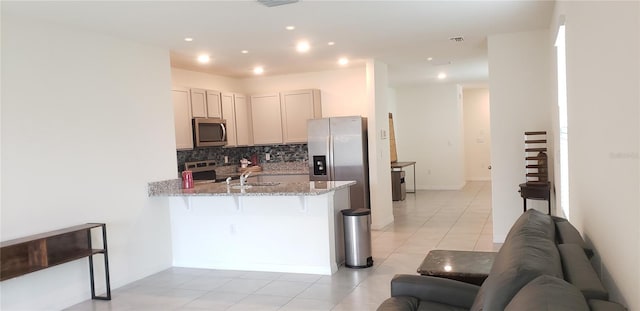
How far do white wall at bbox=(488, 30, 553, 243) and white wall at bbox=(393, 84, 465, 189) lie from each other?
5803mm

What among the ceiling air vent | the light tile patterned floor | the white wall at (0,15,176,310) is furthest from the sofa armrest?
the white wall at (0,15,176,310)

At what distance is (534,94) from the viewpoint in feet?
18.1

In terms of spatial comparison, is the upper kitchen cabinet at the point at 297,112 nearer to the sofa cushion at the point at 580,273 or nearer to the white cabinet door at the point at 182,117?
the white cabinet door at the point at 182,117

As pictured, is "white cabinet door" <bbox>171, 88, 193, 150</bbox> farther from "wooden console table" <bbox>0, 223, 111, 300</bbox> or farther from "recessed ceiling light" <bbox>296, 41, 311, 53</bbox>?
"wooden console table" <bbox>0, 223, 111, 300</bbox>

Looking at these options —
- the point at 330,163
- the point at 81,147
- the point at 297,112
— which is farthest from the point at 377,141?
the point at 81,147

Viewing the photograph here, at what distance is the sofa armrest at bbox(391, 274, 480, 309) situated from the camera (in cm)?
258

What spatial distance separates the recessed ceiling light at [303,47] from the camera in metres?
5.44

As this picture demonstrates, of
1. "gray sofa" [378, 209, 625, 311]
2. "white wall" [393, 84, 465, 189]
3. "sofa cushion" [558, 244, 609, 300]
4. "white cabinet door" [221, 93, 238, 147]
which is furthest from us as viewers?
"white wall" [393, 84, 465, 189]

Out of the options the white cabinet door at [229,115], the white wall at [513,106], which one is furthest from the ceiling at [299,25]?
the white cabinet door at [229,115]

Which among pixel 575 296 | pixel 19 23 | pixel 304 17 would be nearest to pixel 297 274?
pixel 304 17

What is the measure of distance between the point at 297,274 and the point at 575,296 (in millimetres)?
3628

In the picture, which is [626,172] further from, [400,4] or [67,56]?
[67,56]

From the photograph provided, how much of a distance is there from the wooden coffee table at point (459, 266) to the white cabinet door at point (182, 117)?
4.12 m

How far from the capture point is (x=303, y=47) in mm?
5668
